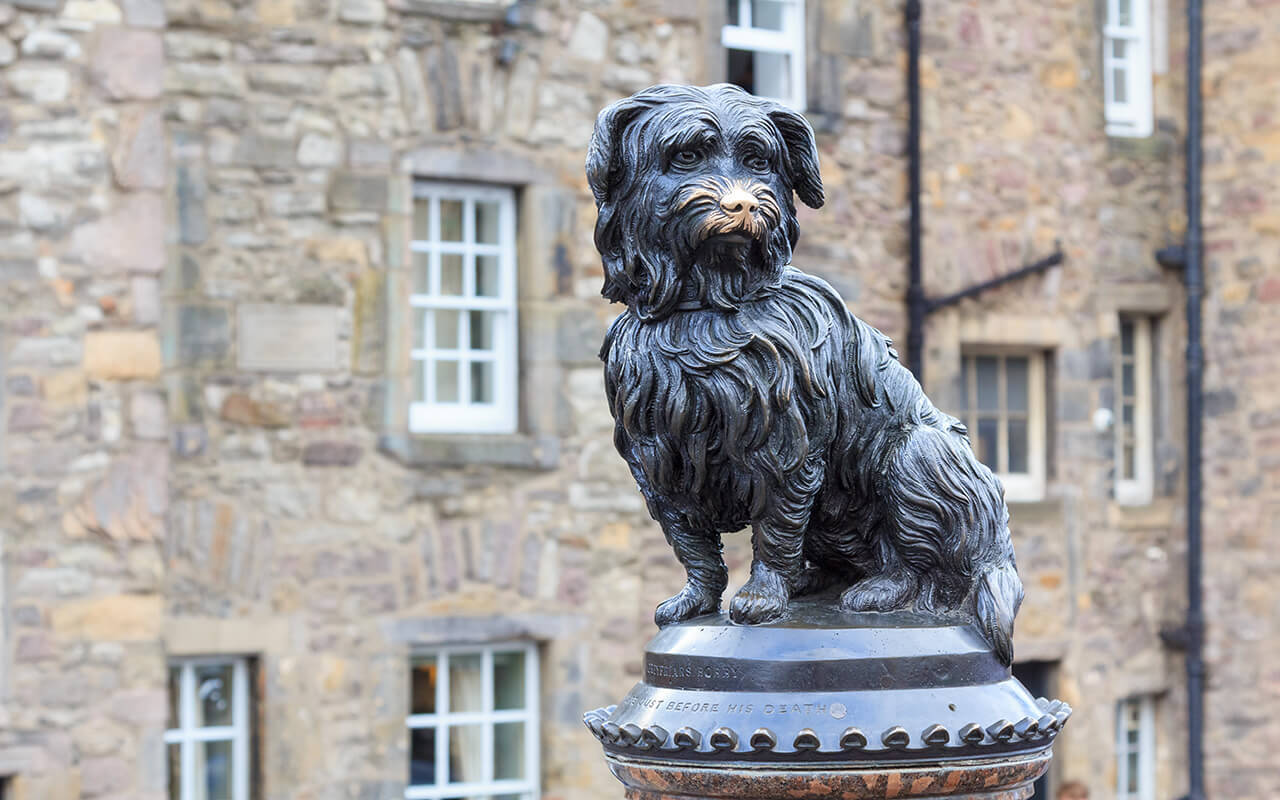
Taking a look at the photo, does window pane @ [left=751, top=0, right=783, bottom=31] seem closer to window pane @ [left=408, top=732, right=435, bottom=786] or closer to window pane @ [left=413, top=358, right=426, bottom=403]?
window pane @ [left=413, top=358, right=426, bottom=403]

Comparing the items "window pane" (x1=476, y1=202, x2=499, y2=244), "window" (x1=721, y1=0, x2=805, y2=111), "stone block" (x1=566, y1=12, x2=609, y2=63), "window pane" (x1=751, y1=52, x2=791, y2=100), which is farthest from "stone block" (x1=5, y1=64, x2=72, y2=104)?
"window pane" (x1=751, y1=52, x2=791, y2=100)

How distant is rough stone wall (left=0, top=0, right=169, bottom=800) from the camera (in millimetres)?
8781

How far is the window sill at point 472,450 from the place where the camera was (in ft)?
33.9

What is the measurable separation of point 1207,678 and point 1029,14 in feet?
15.1

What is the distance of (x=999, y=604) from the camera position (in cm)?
335

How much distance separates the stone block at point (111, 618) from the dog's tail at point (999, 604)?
6.20 metres

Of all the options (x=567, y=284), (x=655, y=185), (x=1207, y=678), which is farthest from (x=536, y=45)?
(x=655, y=185)

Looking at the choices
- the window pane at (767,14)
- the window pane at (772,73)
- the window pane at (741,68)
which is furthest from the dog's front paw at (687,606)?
the window pane at (767,14)

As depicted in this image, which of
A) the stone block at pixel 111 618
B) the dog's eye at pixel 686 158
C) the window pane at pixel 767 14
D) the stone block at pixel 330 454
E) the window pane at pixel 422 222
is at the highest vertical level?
the window pane at pixel 767 14

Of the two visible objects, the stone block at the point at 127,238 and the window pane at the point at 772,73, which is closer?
the stone block at the point at 127,238

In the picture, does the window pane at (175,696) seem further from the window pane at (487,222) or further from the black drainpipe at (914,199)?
the black drainpipe at (914,199)

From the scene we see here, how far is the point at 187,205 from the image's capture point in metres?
9.91

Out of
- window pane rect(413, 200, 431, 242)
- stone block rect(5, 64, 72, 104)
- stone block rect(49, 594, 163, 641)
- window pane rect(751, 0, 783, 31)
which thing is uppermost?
window pane rect(751, 0, 783, 31)

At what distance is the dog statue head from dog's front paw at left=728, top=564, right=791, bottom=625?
1.51ft
